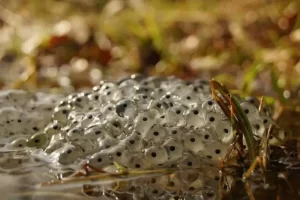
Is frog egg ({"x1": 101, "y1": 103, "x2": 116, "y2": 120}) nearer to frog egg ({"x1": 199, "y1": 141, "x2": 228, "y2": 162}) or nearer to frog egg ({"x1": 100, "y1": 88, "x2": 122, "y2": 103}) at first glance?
frog egg ({"x1": 100, "y1": 88, "x2": 122, "y2": 103})

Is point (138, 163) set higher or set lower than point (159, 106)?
lower

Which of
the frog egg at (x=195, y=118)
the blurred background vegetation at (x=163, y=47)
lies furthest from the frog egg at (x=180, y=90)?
the blurred background vegetation at (x=163, y=47)

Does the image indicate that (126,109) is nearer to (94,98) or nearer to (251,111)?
(94,98)

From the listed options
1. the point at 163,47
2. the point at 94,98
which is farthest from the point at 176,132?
the point at 163,47

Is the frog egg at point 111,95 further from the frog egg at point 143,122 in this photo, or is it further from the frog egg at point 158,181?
the frog egg at point 158,181

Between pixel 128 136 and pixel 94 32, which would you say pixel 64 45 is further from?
pixel 128 136

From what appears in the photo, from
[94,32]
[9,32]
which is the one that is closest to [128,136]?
[94,32]
